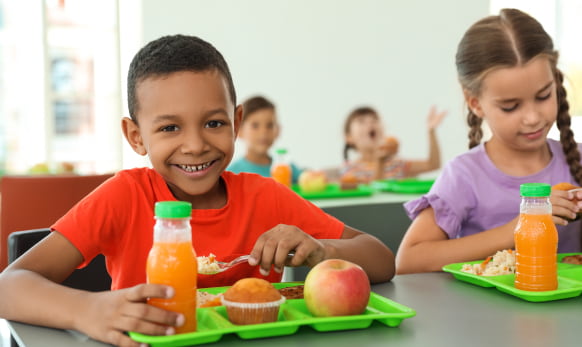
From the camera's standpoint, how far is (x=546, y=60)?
144 centimetres

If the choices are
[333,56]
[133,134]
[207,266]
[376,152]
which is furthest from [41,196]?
[333,56]

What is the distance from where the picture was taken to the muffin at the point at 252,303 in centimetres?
79

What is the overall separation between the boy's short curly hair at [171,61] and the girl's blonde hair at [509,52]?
61 centimetres

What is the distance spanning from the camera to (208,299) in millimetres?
930

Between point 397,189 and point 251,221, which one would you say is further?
point 397,189

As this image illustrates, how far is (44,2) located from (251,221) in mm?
3796

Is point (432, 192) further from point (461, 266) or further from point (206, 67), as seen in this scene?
point (206, 67)

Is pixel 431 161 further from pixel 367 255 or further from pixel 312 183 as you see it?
pixel 367 255

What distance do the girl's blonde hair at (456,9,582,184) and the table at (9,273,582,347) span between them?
610mm

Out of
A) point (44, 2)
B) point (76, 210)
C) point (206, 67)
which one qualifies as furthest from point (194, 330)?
point (44, 2)

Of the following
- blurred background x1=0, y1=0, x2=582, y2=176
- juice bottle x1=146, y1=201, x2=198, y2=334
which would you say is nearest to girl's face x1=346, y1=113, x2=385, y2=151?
blurred background x1=0, y1=0, x2=582, y2=176

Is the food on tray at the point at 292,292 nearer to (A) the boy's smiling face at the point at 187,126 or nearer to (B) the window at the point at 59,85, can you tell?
(A) the boy's smiling face at the point at 187,126

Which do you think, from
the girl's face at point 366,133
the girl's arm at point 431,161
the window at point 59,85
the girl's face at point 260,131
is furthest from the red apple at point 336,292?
the window at point 59,85

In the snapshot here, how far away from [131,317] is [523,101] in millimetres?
993
